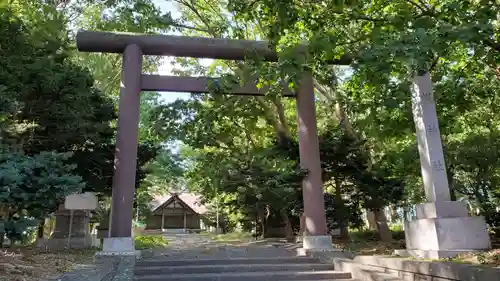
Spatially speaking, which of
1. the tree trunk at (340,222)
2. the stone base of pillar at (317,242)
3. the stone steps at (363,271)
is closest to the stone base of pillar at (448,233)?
the stone steps at (363,271)

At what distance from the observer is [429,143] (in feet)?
21.6

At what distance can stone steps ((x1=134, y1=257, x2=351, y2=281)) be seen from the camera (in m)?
6.17

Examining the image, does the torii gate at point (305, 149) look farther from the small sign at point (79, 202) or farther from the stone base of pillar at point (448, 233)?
the small sign at point (79, 202)

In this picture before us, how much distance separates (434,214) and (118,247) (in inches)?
246

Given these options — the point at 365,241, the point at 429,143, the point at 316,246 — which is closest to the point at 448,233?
the point at 429,143

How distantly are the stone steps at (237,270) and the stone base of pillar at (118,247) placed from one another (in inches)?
32.2

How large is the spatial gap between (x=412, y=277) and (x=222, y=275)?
3.02m

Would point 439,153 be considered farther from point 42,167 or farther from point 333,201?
point 42,167

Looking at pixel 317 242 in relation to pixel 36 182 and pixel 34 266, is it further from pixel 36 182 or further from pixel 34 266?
pixel 36 182

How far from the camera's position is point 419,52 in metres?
3.57

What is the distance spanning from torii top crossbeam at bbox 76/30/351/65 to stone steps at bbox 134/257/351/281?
16.1 feet

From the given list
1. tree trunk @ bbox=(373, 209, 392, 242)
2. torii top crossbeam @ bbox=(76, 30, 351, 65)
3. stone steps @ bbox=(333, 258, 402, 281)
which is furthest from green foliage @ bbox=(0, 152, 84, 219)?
tree trunk @ bbox=(373, 209, 392, 242)

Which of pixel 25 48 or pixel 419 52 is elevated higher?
pixel 25 48

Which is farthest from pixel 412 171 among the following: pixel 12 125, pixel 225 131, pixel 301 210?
pixel 12 125
